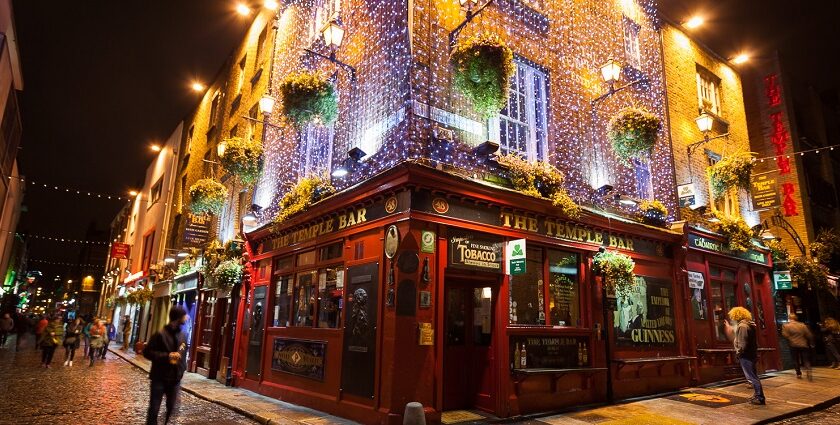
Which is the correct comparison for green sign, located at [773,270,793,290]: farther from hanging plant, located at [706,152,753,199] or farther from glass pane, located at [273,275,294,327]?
glass pane, located at [273,275,294,327]

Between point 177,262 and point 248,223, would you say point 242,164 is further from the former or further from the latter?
point 177,262

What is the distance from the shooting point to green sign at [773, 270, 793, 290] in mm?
16203

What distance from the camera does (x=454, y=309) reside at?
9.62 meters

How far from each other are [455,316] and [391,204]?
282 cm

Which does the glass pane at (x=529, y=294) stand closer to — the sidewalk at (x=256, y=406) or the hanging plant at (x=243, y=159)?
the sidewalk at (x=256, y=406)

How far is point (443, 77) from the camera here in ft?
31.9

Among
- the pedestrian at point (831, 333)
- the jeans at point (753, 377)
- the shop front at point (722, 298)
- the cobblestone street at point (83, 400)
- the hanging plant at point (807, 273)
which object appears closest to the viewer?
the cobblestone street at point (83, 400)

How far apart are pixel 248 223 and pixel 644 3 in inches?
578

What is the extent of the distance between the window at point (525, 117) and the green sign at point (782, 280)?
11.6 metres

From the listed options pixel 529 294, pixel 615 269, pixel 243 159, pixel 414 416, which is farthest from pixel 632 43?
pixel 414 416

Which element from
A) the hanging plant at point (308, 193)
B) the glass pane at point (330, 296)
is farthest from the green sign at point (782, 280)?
the hanging plant at point (308, 193)

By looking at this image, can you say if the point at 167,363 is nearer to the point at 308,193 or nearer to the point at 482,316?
the point at 308,193

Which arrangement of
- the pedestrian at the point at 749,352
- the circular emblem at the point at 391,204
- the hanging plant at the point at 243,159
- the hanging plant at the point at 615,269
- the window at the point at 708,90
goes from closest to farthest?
the circular emblem at the point at 391,204, the pedestrian at the point at 749,352, the hanging plant at the point at 615,269, the hanging plant at the point at 243,159, the window at the point at 708,90

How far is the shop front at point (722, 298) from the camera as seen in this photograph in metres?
13.1
